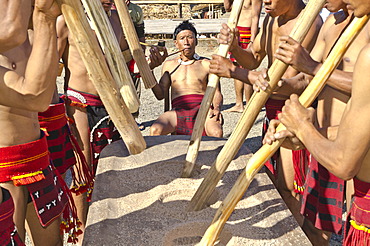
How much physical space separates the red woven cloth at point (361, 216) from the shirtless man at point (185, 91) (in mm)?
1817

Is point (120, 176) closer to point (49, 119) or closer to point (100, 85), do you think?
point (49, 119)

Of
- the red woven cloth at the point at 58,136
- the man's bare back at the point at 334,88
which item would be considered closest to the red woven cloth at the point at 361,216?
the man's bare back at the point at 334,88

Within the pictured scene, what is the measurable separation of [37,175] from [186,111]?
5.91 ft

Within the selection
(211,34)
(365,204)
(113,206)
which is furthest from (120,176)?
(211,34)

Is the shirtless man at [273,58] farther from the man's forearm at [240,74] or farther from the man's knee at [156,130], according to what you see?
the man's knee at [156,130]

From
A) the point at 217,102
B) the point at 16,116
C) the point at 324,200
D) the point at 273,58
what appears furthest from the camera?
the point at 217,102

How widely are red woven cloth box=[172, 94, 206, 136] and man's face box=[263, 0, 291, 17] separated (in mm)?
1123

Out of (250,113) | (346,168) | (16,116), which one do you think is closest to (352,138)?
(346,168)

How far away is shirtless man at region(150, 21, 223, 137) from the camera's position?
144 inches

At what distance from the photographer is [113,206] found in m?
2.11

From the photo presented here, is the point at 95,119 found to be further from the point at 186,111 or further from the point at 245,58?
the point at 245,58

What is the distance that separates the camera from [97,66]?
5.11ft

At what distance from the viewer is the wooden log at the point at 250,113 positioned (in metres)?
1.80

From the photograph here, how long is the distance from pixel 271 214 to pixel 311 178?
1.76 ft
